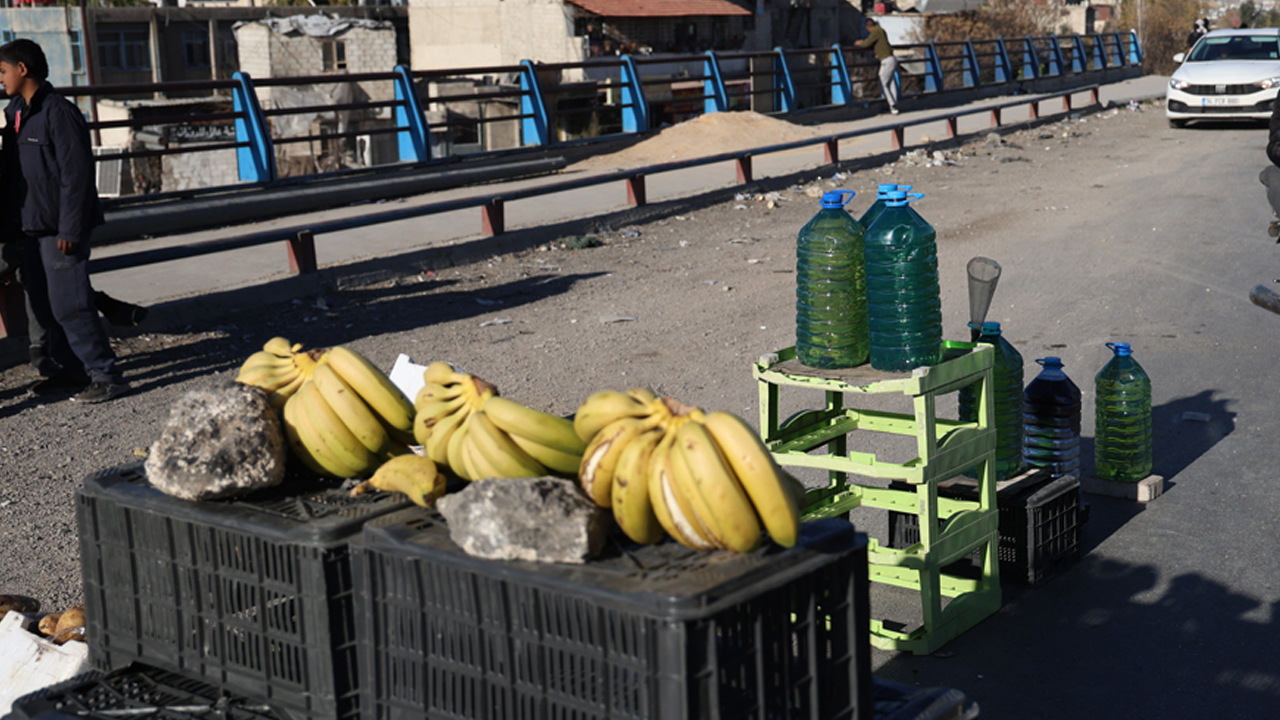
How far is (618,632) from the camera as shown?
1.90 meters

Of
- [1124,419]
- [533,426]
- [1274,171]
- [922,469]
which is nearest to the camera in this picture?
[533,426]

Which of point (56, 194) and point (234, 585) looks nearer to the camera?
point (234, 585)

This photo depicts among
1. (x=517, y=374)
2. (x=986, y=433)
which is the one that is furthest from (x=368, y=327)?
(x=986, y=433)

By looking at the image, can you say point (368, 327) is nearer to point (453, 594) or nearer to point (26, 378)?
point (26, 378)

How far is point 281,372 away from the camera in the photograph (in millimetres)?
2717

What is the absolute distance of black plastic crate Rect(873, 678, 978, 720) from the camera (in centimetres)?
230

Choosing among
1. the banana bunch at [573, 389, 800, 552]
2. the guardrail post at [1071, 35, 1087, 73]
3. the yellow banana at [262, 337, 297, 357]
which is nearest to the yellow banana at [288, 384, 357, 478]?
the yellow banana at [262, 337, 297, 357]

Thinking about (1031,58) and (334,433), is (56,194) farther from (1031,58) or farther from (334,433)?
(1031,58)

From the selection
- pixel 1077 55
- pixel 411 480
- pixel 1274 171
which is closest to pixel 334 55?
pixel 1077 55

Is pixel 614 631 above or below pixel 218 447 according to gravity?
below

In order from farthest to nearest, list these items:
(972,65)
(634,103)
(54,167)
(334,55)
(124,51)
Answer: (124,51) → (334,55) → (972,65) → (634,103) → (54,167)

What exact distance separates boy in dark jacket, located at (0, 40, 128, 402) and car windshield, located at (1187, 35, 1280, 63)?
2204 cm

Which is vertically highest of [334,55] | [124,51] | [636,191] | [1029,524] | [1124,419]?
[124,51]

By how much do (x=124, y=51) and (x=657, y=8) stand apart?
27850mm
